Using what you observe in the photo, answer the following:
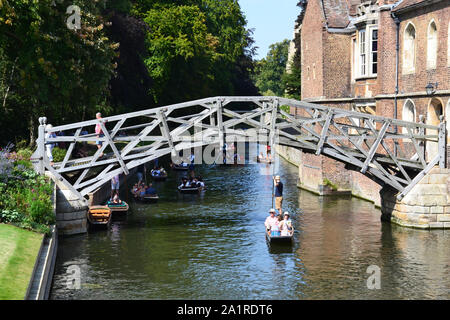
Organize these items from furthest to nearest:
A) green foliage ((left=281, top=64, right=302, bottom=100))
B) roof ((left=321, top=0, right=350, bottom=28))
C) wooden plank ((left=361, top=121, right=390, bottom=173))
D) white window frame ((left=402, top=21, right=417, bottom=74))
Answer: green foliage ((left=281, top=64, right=302, bottom=100)) < roof ((left=321, top=0, right=350, bottom=28)) < white window frame ((left=402, top=21, right=417, bottom=74)) < wooden plank ((left=361, top=121, right=390, bottom=173))

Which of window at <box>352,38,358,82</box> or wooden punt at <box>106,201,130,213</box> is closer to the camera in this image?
wooden punt at <box>106,201,130,213</box>

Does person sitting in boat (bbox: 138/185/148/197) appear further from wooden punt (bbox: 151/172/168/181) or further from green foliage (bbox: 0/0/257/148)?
wooden punt (bbox: 151/172/168/181)

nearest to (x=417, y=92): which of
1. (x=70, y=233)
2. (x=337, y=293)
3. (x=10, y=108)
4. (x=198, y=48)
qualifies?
(x=337, y=293)

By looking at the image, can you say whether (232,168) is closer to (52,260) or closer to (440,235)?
(440,235)

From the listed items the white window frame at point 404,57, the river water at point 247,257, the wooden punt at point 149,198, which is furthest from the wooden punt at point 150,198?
the white window frame at point 404,57

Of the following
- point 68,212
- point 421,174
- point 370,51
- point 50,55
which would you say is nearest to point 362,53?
point 370,51

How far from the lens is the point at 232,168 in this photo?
46.9 meters

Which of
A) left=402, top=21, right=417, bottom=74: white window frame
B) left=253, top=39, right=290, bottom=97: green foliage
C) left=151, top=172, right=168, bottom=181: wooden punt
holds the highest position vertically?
left=253, top=39, right=290, bottom=97: green foliage

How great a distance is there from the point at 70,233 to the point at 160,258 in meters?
4.24

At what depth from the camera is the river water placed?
17.1 meters

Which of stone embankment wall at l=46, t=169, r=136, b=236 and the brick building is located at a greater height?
the brick building

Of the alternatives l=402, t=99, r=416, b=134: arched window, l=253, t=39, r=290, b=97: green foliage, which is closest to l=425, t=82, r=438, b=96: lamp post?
l=402, t=99, r=416, b=134: arched window

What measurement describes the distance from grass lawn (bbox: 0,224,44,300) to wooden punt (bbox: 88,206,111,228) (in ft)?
17.9

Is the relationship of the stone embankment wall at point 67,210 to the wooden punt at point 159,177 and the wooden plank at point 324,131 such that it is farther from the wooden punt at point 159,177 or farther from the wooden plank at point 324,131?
the wooden punt at point 159,177
